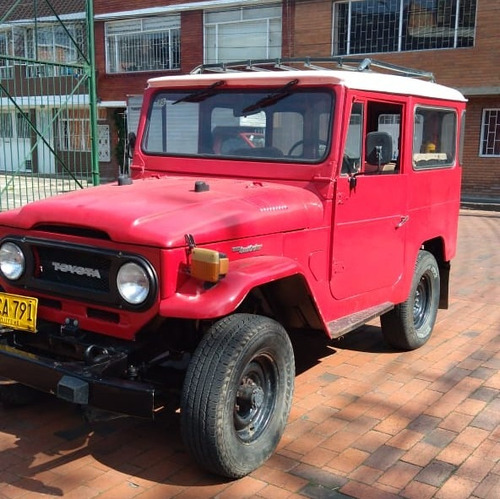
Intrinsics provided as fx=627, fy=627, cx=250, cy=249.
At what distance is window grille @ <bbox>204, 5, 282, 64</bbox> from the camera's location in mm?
19406

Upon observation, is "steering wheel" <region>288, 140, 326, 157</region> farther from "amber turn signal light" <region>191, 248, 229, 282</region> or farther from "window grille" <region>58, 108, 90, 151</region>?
"window grille" <region>58, 108, 90, 151</region>

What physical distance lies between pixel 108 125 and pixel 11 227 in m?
20.7

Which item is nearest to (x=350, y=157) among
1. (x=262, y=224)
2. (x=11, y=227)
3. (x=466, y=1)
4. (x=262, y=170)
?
(x=262, y=170)

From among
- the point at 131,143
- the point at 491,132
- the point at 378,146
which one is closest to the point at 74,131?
the point at 491,132

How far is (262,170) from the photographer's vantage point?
4176 millimetres

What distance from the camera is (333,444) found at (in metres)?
3.69

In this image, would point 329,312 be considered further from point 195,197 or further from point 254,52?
point 254,52

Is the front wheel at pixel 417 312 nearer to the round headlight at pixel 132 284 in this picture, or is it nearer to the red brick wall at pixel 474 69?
the round headlight at pixel 132 284

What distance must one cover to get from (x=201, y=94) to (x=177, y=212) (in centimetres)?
147

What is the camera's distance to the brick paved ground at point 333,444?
3.23m

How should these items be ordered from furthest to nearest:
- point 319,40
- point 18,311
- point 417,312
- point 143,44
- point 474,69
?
1. point 143,44
2. point 319,40
3. point 474,69
4. point 417,312
5. point 18,311

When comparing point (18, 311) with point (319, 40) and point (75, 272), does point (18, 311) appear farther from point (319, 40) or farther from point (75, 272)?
point (319, 40)

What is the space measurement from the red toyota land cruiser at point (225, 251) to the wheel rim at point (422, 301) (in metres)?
0.35

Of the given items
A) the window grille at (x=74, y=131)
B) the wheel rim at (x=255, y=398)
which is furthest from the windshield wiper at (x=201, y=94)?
the window grille at (x=74, y=131)
